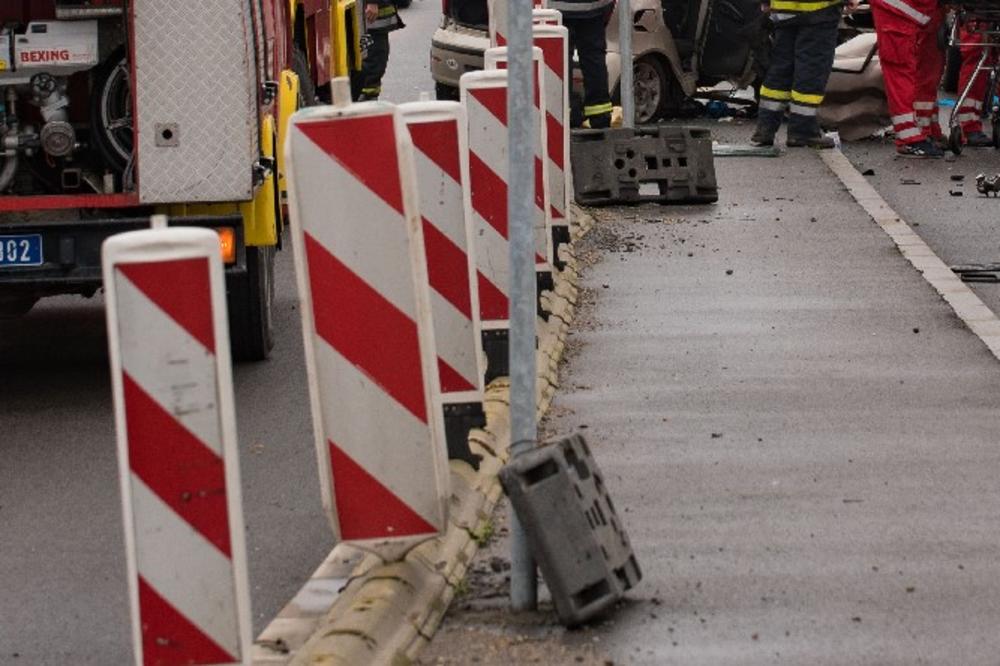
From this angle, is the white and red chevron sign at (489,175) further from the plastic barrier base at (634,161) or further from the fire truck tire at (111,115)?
the plastic barrier base at (634,161)

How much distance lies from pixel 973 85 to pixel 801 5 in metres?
1.67

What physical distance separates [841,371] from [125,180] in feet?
10.1

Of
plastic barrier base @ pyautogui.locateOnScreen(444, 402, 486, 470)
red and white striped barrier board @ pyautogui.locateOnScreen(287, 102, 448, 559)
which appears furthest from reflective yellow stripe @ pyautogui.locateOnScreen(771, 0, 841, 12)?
red and white striped barrier board @ pyautogui.locateOnScreen(287, 102, 448, 559)

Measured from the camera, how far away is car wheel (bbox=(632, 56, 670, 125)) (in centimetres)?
2081

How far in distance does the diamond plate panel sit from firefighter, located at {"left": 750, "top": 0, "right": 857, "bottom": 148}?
882 cm

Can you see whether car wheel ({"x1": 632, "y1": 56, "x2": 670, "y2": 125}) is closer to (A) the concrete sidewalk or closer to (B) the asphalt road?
(A) the concrete sidewalk

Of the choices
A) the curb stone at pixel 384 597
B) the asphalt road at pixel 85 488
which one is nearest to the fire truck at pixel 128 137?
the asphalt road at pixel 85 488

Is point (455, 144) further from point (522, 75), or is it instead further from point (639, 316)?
point (639, 316)

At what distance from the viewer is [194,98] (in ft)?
33.7

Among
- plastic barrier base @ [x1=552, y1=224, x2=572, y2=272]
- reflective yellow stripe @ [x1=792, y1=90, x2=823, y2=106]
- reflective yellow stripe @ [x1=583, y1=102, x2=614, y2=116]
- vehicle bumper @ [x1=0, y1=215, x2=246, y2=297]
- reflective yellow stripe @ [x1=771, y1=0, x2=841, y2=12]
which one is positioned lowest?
reflective yellow stripe @ [x1=792, y1=90, x2=823, y2=106]

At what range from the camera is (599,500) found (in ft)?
20.8

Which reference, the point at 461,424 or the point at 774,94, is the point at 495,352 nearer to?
the point at 461,424

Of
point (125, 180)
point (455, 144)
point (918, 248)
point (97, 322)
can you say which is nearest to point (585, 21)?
point (918, 248)

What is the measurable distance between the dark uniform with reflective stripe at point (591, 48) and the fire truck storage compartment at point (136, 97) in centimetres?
737
